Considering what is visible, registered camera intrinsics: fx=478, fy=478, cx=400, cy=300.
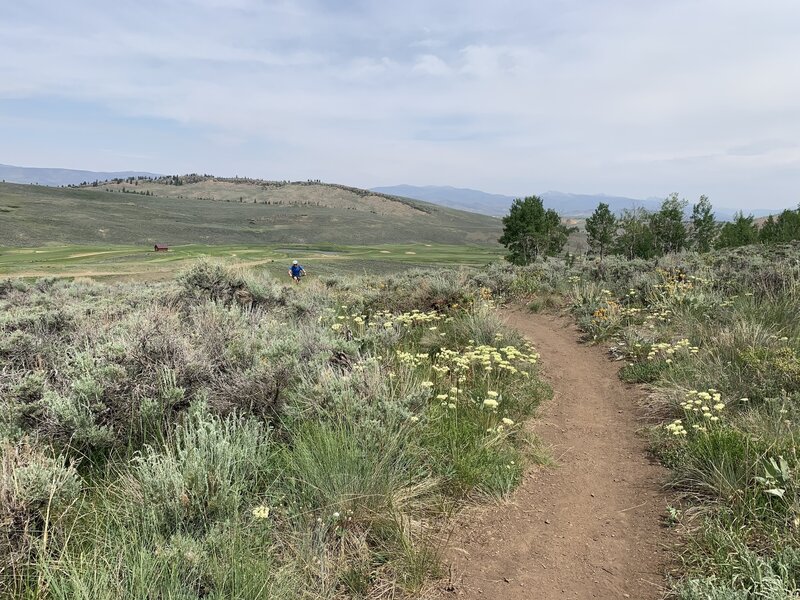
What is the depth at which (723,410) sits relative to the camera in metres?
4.59

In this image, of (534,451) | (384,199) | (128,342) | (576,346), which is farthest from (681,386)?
(384,199)

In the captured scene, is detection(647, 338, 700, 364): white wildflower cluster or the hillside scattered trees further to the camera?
the hillside scattered trees

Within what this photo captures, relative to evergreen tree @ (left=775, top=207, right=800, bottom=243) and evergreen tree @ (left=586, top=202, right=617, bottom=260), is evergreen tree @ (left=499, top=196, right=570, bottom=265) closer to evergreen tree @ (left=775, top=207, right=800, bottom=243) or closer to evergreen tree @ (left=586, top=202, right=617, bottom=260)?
evergreen tree @ (left=586, top=202, right=617, bottom=260)

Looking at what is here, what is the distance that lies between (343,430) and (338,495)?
0.57 meters

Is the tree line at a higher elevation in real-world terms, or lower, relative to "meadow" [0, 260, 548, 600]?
higher

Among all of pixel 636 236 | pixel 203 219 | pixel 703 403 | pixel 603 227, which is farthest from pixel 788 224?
pixel 203 219

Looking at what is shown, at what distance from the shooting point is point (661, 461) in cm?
428

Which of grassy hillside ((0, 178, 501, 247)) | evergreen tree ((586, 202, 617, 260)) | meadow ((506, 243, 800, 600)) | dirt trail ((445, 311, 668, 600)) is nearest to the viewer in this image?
meadow ((506, 243, 800, 600))

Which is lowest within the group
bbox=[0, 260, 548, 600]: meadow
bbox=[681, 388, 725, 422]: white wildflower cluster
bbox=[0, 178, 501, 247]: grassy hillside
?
bbox=[0, 260, 548, 600]: meadow

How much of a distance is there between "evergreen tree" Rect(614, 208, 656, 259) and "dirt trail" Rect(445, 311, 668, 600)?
60.1 meters

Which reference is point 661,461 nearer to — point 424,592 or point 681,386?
point 681,386

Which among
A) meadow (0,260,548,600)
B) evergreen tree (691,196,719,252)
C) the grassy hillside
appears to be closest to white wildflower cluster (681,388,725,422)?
meadow (0,260,548,600)

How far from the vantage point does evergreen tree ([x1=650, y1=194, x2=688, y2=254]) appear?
6016 centimetres

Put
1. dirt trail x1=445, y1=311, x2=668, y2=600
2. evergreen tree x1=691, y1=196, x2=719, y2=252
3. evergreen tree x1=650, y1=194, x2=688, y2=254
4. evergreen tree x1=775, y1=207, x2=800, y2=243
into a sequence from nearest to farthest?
dirt trail x1=445, y1=311, x2=668, y2=600 < evergreen tree x1=775, y1=207, x2=800, y2=243 < evergreen tree x1=650, y1=194, x2=688, y2=254 < evergreen tree x1=691, y1=196, x2=719, y2=252
